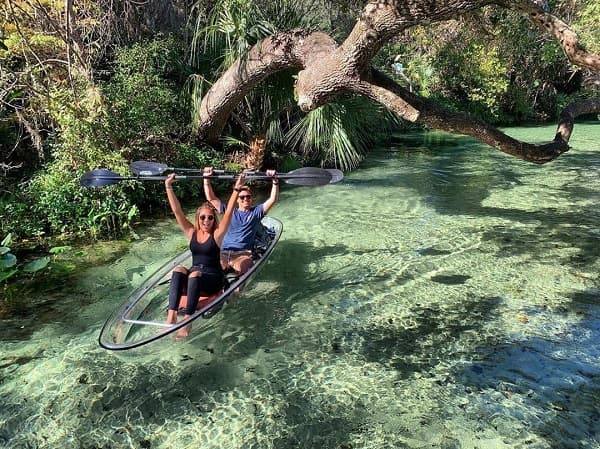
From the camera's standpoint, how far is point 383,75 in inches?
302

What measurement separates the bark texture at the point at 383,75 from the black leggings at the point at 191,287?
11.7 feet

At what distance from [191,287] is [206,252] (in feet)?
1.40

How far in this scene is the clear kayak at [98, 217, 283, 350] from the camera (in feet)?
14.3

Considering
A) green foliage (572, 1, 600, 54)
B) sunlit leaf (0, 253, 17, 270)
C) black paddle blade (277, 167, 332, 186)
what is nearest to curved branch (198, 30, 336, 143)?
black paddle blade (277, 167, 332, 186)

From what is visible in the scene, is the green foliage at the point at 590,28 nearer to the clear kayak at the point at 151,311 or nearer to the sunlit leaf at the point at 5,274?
the clear kayak at the point at 151,311

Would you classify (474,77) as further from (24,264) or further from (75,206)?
(24,264)

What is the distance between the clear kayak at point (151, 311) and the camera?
436 cm

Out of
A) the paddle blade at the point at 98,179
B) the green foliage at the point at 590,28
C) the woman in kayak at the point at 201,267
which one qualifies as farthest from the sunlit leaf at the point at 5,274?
the green foliage at the point at 590,28

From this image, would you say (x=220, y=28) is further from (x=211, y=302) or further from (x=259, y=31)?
(x=211, y=302)

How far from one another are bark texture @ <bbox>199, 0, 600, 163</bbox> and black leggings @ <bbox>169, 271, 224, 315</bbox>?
3563 mm

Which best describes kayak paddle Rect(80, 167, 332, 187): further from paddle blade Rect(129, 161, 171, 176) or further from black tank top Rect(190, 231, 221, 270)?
black tank top Rect(190, 231, 221, 270)

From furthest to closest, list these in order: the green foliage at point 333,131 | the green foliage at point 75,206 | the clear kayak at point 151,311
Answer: the green foliage at point 333,131 < the green foliage at point 75,206 < the clear kayak at point 151,311

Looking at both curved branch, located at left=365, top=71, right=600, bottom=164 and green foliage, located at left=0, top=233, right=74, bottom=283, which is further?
curved branch, located at left=365, top=71, right=600, bottom=164

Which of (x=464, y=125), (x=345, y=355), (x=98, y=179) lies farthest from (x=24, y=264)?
(x=464, y=125)
